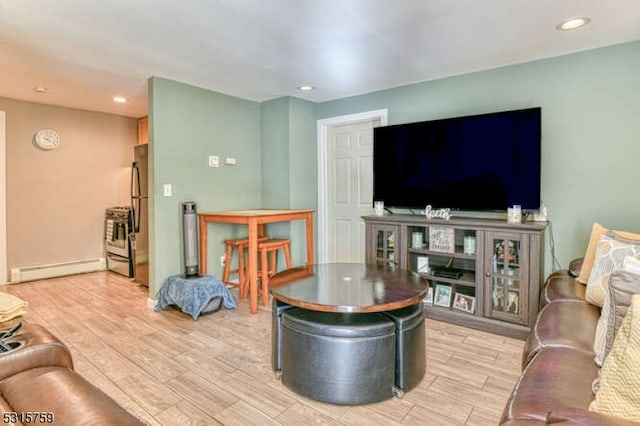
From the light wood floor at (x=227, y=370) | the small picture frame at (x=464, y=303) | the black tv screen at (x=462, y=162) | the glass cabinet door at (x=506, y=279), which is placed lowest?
the light wood floor at (x=227, y=370)

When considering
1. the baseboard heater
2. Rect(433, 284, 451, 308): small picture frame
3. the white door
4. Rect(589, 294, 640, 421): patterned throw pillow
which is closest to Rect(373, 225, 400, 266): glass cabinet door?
Rect(433, 284, 451, 308): small picture frame

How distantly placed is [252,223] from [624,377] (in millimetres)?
2786

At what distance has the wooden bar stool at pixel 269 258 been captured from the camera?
3570 mm

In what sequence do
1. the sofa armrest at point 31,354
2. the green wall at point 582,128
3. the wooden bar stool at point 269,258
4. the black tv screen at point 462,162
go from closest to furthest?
1. the sofa armrest at point 31,354
2. the green wall at point 582,128
3. the black tv screen at point 462,162
4. the wooden bar stool at point 269,258

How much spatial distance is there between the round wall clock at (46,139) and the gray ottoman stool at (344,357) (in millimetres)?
4586

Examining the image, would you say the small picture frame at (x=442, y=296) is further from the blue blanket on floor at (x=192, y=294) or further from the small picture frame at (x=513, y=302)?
the blue blanket on floor at (x=192, y=294)

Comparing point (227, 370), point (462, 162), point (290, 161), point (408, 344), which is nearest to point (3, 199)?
point (290, 161)

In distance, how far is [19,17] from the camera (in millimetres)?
2279

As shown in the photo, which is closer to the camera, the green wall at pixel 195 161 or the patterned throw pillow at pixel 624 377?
the patterned throw pillow at pixel 624 377

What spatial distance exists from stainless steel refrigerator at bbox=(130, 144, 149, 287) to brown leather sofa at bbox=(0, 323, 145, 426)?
2816mm

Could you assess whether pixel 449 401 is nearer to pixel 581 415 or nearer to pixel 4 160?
pixel 581 415

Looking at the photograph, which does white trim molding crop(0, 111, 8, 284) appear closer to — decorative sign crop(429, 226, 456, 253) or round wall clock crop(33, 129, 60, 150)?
round wall clock crop(33, 129, 60, 150)

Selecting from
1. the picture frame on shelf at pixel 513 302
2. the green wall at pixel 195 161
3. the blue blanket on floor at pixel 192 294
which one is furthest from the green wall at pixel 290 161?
the picture frame on shelf at pixel 513 302

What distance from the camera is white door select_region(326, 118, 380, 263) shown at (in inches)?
169
